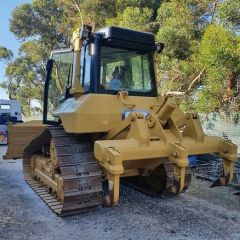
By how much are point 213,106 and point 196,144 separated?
5221mm

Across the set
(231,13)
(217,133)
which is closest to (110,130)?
(217,133)

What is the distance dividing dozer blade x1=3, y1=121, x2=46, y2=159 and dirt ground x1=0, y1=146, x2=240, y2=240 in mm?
762

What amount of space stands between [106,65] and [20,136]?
2318 mm

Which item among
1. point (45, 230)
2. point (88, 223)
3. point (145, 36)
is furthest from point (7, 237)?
point (145, 36)

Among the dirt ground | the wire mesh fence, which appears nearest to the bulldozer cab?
the dirt ground

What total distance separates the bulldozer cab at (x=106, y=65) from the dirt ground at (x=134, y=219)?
1.59 metres

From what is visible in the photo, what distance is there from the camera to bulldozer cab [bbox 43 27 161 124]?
5.21 m

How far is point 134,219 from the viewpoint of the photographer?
486 cm

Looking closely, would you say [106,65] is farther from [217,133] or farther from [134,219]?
[217,133]

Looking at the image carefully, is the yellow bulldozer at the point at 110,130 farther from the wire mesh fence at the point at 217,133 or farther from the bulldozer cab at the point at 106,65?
the wire mesh fence at the point at 217,133

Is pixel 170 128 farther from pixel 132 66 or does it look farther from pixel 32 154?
pixel 32 154

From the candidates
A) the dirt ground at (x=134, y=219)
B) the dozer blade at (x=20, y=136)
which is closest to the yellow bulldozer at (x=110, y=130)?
the dirt ground at (x=134, y=219)

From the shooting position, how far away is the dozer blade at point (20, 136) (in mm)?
6566

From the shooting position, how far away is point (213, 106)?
9.90m
